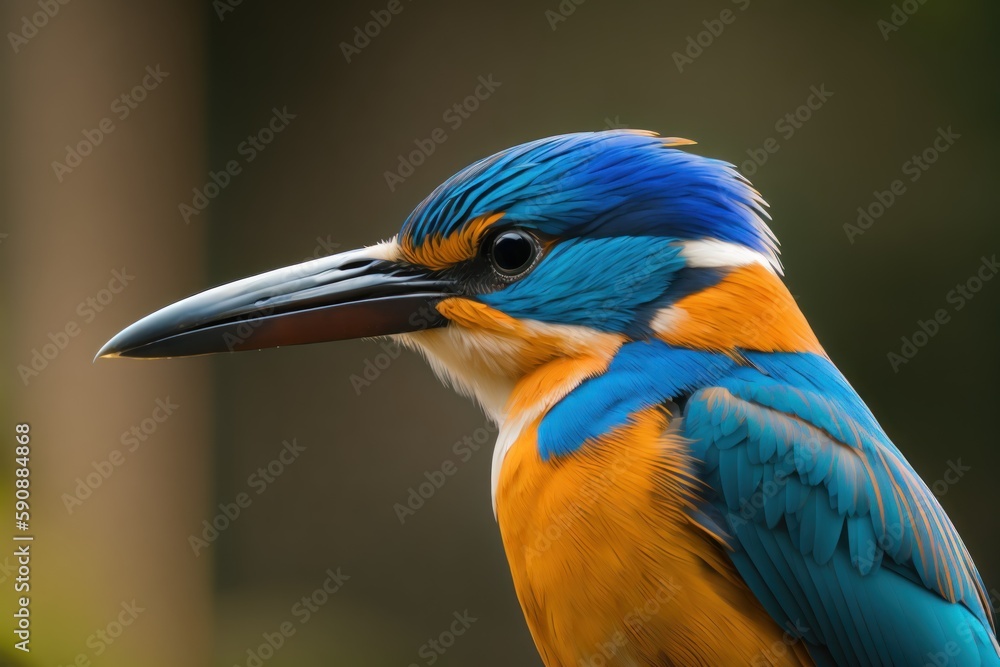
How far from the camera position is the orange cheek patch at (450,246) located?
1.79 meters

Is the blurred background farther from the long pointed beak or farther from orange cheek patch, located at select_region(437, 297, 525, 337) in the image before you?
orange cheek patch, located at select_region(437, 297, 525, 337)

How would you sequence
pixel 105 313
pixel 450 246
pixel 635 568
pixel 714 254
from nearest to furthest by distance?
pixel 635 568 < pixel 714 254 < pixel 450 246 < pixel 105 313

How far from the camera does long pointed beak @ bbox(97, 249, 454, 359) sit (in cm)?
181

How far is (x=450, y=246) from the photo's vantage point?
1844mm

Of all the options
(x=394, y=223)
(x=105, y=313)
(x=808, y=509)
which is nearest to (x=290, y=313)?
(x=808, y=509)

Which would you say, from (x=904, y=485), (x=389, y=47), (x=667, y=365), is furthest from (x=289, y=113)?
(x=904, y=485)

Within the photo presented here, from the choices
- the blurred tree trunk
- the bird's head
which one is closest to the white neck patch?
the bird's head

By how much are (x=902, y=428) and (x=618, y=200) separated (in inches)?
104

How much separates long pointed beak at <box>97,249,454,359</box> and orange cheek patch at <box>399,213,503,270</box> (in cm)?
3

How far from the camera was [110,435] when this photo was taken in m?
3.22

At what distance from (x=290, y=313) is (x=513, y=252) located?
17.8 inches

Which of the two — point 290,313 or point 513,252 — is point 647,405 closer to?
point 513,252

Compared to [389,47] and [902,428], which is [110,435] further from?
[902,428]

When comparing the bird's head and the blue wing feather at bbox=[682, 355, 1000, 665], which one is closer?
the blue wing feather at bbox=[682, 355, 1000, 665]
